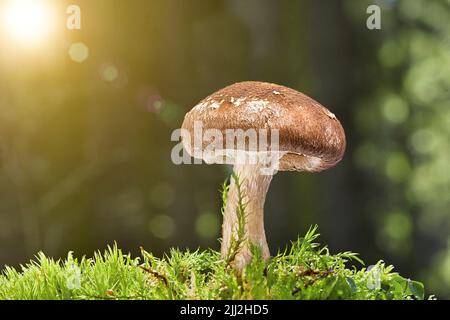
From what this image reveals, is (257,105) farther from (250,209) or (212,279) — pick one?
(212,279)

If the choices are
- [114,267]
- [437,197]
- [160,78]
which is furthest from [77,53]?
[437,197]

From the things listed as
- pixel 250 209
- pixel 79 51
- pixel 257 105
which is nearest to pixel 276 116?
pixel 257 105

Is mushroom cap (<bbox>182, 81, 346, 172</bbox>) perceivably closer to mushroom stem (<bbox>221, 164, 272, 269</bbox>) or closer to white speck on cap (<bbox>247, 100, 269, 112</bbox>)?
white speck on cap (<bbox>247, 100, 269, 112</bbox>)

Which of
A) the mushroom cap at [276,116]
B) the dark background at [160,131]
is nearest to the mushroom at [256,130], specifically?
the mushroom cap at [276,116]

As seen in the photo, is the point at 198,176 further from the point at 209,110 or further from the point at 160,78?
the point at 209,110

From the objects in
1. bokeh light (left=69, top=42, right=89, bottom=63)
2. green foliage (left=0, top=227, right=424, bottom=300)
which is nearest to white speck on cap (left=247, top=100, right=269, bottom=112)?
green foliage (left=0, top=227, right=424, bottom=300)

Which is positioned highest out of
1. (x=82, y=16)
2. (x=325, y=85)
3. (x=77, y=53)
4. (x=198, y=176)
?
(x=82, y=16)
